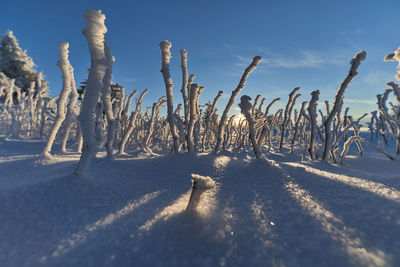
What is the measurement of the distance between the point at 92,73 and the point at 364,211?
249cm

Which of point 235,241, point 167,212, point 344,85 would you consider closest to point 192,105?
point 167,212

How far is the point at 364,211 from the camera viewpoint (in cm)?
122

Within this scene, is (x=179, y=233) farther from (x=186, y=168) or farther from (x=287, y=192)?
(x=186, y=168)

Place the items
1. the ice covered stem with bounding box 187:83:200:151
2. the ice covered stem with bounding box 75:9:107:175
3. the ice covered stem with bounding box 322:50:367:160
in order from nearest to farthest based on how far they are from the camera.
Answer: the ice covered stem with bounding box 75:9:107:175
the ice covered stem with bounding box 322:50:367:160
the ice covered stem with bounding box 187:83:200:151

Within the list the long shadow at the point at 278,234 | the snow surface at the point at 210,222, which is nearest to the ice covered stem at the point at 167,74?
the snow surface at the point at 210,222

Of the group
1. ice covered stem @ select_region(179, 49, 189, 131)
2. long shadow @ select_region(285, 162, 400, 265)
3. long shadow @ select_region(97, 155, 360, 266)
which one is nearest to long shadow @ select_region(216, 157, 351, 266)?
long shadow @ select_region(97, 155, 360, 266)

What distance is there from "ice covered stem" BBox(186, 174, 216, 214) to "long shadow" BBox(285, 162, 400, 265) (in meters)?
0.83

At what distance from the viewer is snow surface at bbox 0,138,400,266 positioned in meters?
0.98

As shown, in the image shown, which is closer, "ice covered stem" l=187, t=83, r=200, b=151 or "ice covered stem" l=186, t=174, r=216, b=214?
"ice covered stem" l=186, t=174, r=216, b=214

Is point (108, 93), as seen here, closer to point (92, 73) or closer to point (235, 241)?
point (92, 73)

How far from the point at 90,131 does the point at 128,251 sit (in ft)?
4.92

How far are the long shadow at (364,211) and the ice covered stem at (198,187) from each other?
0.83 metres

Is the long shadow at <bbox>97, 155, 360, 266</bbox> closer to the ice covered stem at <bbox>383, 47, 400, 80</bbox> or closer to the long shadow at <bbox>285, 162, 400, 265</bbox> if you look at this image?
the long shadow at <bbox>285, 162, 400, 265</bbox>

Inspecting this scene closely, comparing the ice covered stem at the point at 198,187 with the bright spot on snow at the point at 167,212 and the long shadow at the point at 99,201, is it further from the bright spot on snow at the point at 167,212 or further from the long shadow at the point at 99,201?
the long shadow at the point at 99,201
